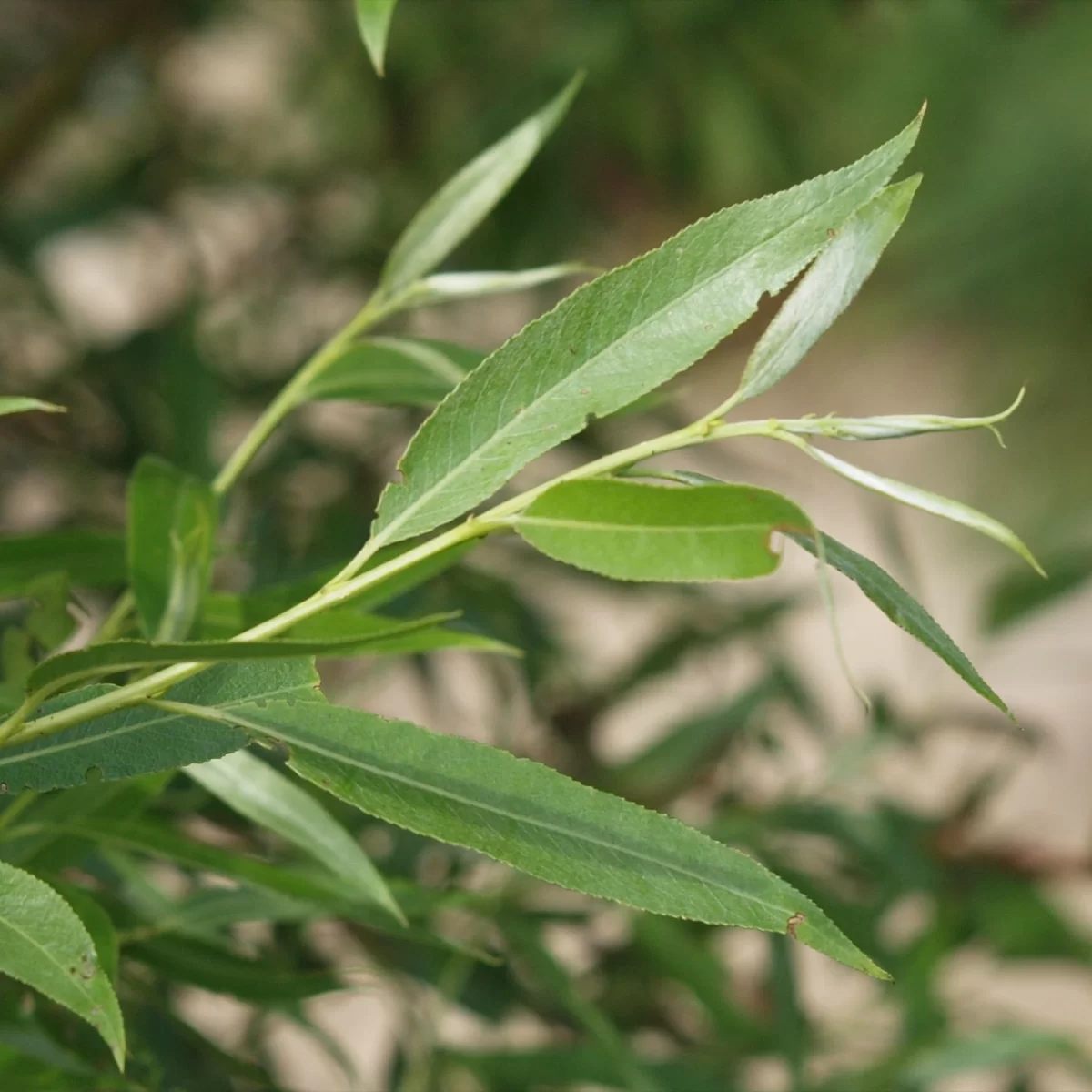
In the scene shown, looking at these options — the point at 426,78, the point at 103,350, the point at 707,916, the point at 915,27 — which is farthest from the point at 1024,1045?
the point at 915,27

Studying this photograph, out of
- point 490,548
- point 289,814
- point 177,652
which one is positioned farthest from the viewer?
point 490,548

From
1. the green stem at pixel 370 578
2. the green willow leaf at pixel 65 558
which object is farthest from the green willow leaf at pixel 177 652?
the green willow leaf at pixel 65 558

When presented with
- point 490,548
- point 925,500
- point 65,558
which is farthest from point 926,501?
point 490,548

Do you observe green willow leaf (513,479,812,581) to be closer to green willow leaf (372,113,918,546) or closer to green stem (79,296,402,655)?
green willow leaf (372,113,918,546)

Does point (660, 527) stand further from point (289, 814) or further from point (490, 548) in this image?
point (490, 548)

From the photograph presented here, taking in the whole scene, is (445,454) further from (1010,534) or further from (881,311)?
(881,311)

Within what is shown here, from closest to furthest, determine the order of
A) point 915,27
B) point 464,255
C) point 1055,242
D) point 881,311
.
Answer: point 464,255
point 915,27
point 1055,242
point 881,311

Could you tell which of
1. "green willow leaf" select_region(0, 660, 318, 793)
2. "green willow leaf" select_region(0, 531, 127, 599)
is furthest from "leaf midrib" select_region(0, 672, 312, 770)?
"green willow leaf" select_region(0, 531, 127, 599)
